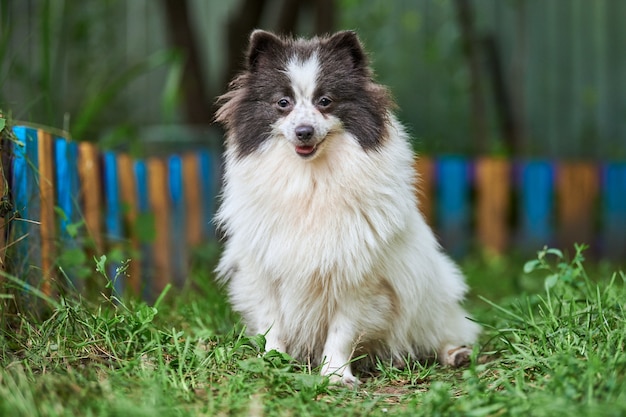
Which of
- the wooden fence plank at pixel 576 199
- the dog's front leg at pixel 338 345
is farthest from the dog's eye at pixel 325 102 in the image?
the wooden fence plank at pixel 576 199

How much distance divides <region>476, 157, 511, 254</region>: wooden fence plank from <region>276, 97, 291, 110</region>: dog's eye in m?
4.76

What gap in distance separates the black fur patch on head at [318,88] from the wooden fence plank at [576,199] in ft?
16.1

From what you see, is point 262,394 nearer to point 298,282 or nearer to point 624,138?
point 298,282

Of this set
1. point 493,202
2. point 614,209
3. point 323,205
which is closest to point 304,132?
point 323,205

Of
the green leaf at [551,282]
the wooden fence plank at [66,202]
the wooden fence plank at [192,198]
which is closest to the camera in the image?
the green leaf at [551,282]

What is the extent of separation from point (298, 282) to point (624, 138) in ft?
25.0

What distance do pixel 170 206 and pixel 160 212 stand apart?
8.3 inches

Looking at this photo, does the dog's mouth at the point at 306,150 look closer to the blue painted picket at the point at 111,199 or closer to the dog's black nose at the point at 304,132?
the dog's black nose at the point at 304,132

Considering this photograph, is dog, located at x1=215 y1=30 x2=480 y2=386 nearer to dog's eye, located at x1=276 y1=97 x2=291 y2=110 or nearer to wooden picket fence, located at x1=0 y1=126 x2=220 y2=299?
dog's eye, located at x1=276 y1=97 x2=291 y2=110

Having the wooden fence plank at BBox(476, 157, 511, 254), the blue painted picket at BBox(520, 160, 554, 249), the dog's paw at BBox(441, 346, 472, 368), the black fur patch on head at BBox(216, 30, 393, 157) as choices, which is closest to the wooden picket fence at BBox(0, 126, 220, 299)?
the black fur patch on head at BBox(216, 30, 393, 157)

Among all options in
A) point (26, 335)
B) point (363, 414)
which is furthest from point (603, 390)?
point (26, 335)

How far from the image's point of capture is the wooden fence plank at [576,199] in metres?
7.82

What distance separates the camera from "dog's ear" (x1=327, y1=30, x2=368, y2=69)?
3363mm

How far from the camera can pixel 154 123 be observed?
1027 centimetres
